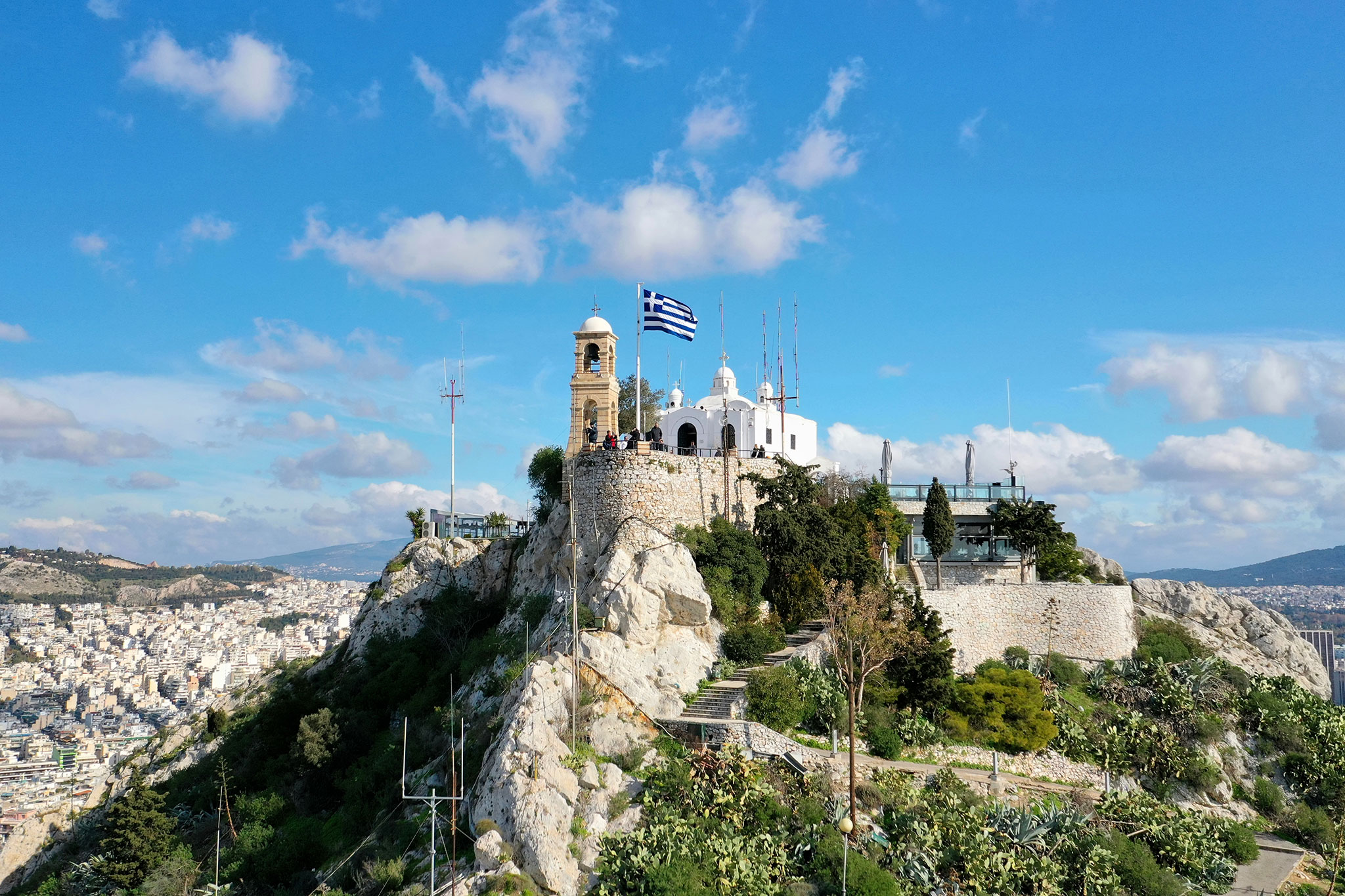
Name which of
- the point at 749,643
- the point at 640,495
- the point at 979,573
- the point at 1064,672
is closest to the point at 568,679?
the point at 749,643

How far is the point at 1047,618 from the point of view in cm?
3506

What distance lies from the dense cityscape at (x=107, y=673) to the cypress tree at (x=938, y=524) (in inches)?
1341

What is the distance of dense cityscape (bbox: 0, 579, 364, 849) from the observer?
242ft

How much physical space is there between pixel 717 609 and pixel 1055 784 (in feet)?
37.5

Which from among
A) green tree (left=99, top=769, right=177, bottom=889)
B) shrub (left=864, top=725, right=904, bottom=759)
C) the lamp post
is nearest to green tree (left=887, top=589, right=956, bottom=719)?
shrub (left=864, top=725, right=904, bottom=759)

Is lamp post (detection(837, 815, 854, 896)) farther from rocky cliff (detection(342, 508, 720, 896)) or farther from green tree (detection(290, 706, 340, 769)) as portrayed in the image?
green tree (detection(290, 706, 340, 769))

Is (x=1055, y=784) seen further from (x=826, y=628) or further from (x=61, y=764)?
(x=61, y=764)

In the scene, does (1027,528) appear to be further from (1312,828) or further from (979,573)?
(1312,828)

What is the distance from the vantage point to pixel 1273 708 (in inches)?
1267

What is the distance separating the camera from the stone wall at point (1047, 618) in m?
34.2

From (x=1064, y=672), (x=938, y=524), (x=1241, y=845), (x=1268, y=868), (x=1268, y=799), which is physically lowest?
(x=1268, y=868)

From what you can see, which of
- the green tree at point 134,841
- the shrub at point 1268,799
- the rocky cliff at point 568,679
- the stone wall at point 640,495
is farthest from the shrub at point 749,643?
the green tree at point 134,841

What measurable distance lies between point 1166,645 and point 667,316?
24.5m

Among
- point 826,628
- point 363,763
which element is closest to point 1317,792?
point 826,628
